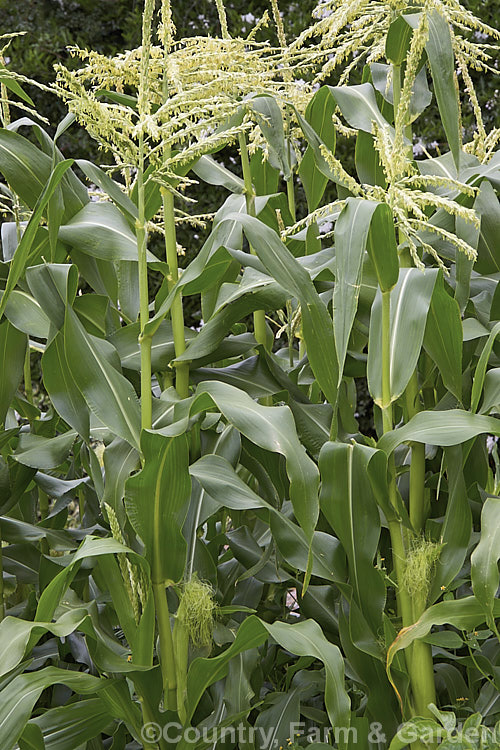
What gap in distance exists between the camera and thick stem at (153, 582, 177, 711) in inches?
41.9

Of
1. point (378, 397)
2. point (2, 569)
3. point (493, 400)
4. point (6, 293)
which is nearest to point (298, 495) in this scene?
point (378, 397)

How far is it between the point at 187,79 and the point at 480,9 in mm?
2782

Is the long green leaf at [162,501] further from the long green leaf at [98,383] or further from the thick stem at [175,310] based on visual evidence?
the thick stem at [175,310]

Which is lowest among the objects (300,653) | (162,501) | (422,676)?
(422,676)

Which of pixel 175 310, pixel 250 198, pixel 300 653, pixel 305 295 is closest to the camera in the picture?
pixel 300 653

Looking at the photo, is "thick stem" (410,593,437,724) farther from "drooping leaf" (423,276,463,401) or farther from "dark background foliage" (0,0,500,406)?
"dark background foliage" (0,0,500,406)

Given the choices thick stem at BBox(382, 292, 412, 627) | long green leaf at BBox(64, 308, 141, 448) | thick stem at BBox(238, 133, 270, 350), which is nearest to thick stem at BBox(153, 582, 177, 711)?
long green leaf at BBox(64, 308, 141, 448)

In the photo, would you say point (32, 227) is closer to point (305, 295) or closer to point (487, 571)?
point (305, 295)

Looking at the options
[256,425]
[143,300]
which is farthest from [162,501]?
[143,300]

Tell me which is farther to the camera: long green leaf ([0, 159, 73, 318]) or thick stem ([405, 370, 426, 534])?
thick stem ([405, 370, 426, 534])

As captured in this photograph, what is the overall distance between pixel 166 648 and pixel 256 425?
339 millimetres

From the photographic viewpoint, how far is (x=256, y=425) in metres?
0.98

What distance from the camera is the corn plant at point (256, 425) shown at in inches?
39.3

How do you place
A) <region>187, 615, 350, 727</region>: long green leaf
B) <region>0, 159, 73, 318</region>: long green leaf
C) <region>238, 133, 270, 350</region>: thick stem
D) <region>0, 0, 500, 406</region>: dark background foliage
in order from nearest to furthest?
<region>187, 615, 350, 727</region>: long green leaf, <region>0, 159, 73, 318</region>: long green leaf, <region>238, 133, 270, 350</region>: thick stem, <region>0, 0, 500, 406</region>: dark background foliage
